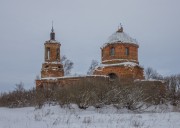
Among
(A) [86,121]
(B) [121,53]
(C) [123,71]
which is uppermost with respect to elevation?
(B) [121,53]

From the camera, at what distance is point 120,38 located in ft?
107

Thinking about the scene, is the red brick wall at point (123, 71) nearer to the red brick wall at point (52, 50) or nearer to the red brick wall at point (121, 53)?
the red brick wall at point (121, 53)

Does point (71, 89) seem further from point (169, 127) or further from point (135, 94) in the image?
point (169, 127)

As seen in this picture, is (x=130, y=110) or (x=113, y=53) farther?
(x=113, y=53)

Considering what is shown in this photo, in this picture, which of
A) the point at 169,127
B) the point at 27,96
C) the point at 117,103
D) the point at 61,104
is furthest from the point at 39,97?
the point at 169,127

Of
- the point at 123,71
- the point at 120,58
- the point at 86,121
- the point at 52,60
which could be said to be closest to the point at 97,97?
the point at 86,121

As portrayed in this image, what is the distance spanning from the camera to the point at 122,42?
1260 inches

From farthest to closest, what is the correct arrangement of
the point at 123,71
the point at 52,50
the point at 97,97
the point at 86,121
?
the point at 52,50 → the point at 123,71 → the point at 97,97 → the point at 86,121

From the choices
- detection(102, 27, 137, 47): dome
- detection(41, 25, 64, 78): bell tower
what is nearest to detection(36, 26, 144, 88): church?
detection(102, 27, 137, 47): dome

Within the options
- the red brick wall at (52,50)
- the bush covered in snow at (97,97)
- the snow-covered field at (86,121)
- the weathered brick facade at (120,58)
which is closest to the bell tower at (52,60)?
the red brick wall at (52,50)

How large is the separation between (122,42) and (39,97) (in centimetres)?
1403

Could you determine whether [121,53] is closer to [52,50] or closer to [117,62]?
[117,62]

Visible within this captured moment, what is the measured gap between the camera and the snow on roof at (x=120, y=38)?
32.3 meters

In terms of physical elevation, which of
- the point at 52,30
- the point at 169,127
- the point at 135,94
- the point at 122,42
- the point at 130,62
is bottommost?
the point at 169,127
